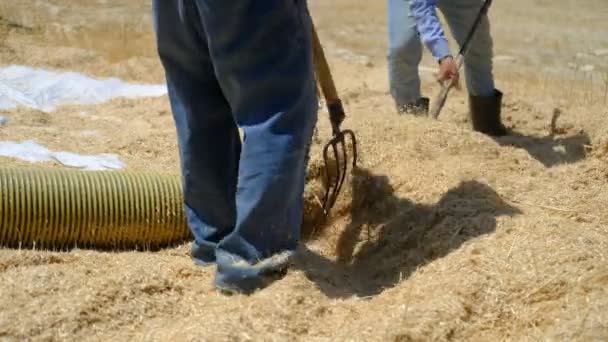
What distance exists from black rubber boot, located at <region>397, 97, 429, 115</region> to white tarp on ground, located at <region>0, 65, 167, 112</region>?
214cm

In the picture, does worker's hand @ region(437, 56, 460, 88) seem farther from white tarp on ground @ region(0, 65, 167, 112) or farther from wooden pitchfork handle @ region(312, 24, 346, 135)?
white tarp on ground @ region(0, 65, 167, 112)

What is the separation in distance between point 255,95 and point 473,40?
9.05 ft

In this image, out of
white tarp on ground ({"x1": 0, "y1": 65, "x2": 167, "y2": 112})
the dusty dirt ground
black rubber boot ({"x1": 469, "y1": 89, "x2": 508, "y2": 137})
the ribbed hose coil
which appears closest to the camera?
the dusty dirt ground

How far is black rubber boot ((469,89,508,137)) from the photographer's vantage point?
17.8ft

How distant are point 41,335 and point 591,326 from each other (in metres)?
1.47

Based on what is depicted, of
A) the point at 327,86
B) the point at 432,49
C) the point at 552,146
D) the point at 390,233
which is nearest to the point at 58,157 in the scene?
the point at 327,86

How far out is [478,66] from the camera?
17.7 ft

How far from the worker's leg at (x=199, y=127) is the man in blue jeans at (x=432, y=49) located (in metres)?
1.87

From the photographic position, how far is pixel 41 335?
8.46 feet

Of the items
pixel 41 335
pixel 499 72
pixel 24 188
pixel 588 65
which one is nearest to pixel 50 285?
pixel 41 335

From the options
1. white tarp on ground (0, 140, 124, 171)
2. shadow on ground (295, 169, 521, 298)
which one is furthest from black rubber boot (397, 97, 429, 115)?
white tarp on ground (0, 140, 124, 171)

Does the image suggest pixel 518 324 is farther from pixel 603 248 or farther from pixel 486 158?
pixel 486 158

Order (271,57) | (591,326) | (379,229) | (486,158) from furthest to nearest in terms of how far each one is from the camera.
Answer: (486,158), (379,229), (271,57), (591,326)

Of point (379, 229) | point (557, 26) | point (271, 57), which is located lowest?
point (557, 26)
